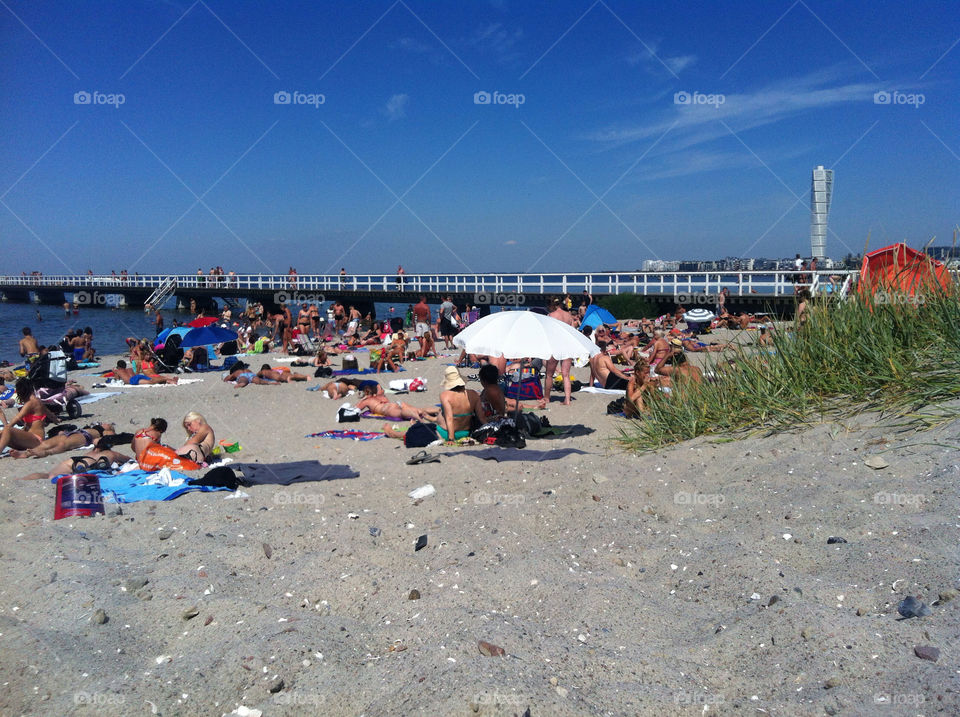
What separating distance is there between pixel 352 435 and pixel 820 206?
18.2 m

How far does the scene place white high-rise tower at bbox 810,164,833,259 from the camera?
19.3m

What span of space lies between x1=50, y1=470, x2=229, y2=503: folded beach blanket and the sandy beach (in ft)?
0.66

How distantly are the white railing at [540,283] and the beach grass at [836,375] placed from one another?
0.75 meters

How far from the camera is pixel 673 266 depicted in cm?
3200

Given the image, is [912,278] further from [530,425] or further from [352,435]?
[352,435]

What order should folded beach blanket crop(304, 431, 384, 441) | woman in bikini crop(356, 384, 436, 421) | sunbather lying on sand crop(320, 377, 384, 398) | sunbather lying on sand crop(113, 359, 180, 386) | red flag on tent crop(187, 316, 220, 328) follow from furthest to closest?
red flag on tent crop(187, 316, 220, 328) < sunbather lying on sand crop(113, 359, 180, 386) < sunbather lying on sand crop(320, 377, 384, 398) < woman in bikini crop(356, 384, 436, 421) < folded beach blanket crop(304, 431, 384, 441)

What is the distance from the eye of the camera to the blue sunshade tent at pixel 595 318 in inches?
633

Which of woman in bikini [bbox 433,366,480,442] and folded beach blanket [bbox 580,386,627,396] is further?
folded beach blanket [bbox 580,386,627,396]

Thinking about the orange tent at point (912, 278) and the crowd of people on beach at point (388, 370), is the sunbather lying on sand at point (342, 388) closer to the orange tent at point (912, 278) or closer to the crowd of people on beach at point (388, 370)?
the crowd of people on beach at point (388, 370)

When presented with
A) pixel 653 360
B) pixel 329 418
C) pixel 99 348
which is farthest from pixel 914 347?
pixel 99 348

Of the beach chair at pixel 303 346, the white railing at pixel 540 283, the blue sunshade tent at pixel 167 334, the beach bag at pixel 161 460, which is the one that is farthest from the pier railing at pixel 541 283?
the blue sunshade tent at pixel 167 334

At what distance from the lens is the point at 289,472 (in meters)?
6.19

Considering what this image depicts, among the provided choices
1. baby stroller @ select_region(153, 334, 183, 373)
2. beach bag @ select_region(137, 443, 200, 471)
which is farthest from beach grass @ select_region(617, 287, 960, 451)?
baby stroller @ select_region(153, 334, 183, 373)

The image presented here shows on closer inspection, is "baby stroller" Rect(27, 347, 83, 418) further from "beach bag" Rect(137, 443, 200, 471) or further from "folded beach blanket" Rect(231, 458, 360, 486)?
"folded beach blanket" Rect(231, 458, 360, 486)
